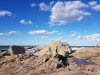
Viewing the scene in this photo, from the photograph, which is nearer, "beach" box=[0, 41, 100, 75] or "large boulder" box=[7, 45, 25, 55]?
"beach" box=[0, 41, 100, 75]

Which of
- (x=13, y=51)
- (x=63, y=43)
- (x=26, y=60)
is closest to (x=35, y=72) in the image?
(x=26, y=60)

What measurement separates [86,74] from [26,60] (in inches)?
357

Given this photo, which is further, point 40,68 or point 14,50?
point 14,50

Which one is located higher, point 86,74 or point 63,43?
point 63,43

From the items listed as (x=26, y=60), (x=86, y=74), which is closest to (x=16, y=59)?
(x=26, y=60)

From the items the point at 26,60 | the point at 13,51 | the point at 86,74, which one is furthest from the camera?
the point at 13,51

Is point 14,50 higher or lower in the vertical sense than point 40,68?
higher

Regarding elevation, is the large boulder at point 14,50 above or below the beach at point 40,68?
above

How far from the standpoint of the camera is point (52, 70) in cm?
2169

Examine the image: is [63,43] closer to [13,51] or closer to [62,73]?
[13,51]

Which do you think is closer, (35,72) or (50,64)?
(35,72)

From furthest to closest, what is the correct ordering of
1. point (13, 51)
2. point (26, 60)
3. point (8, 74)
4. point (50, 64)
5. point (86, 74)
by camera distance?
point (13, 51)
point (26, 60)
point (50, 64)
point (8, 74)
point (86, 74)

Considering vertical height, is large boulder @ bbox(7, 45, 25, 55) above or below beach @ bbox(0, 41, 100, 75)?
above

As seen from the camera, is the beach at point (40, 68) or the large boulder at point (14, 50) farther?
the large boulder at point (14, 50)
